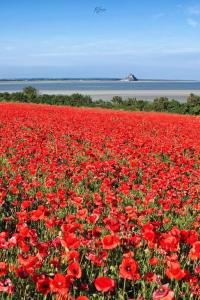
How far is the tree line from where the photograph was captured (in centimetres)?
3950

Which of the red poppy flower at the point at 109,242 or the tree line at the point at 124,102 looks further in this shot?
the tree line at the point at 124,102

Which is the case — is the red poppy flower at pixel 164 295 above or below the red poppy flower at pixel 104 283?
below

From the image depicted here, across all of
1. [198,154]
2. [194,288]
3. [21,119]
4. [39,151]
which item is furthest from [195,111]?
[194,288]

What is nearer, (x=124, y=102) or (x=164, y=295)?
(x=164, y=295)

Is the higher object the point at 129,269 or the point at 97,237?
the point at 129,269

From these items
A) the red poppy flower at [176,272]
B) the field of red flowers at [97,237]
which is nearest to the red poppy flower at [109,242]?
the field of red flowers at [97,237]

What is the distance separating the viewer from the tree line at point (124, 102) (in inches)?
1555

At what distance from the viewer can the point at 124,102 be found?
45781 millimetres

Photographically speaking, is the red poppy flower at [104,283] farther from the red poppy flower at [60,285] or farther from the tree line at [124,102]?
the tree line at [124,102]

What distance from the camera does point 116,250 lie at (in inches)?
213

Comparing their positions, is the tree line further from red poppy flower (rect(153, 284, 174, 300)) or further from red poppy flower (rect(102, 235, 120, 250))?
red poppy flower (rect(153, 284, 174, 300))

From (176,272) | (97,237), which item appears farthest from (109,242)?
(97,237)

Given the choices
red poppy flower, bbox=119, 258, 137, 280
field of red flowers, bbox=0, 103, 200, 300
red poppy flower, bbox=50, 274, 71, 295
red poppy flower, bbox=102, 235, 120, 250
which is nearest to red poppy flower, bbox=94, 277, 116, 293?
field of red flowers, bbox=0, 103, 200, 300

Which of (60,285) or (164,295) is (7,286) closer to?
(60,285)
